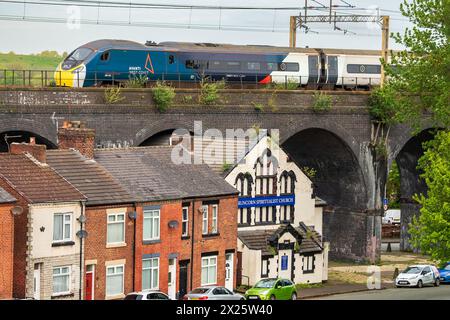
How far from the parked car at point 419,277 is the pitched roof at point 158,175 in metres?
10.1

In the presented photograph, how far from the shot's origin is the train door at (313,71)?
6581 cm

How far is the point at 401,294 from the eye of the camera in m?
43.0

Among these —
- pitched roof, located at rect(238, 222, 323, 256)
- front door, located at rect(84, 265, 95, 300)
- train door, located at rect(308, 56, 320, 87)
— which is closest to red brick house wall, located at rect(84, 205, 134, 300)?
front door, located at rect(84, 265, 95, 300)

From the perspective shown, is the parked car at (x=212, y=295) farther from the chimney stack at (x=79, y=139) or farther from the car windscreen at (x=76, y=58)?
the car windscreen at (x=76, y=58)

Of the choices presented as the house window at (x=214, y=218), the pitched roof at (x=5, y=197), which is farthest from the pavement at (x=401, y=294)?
the pitched roof at (x=5, y=197)

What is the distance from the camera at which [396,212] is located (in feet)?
302

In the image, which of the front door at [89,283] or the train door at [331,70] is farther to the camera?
the train door at [331,70]

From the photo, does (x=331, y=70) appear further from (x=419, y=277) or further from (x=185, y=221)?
(x=185, y=221)

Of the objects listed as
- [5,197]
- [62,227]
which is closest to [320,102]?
[62,227]

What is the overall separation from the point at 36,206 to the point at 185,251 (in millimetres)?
8147

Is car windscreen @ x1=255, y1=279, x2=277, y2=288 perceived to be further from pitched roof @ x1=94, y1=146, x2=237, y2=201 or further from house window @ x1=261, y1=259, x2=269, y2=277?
house window @ x1=261, y1=259, x2=269, y2=277

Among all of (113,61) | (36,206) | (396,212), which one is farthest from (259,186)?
(396,212)

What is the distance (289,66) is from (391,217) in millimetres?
31001

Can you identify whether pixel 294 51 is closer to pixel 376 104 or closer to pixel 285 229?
pixel 376 104
